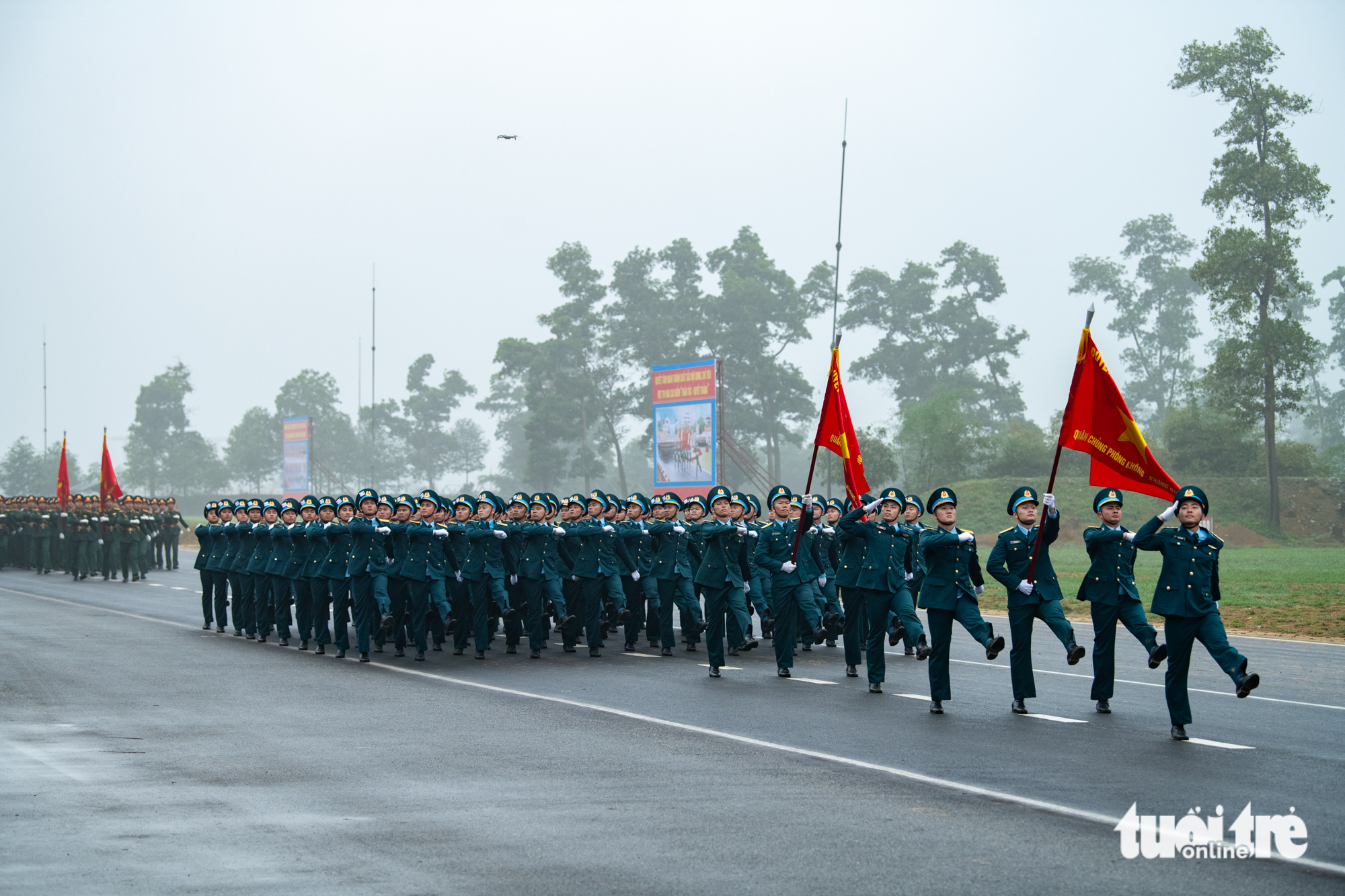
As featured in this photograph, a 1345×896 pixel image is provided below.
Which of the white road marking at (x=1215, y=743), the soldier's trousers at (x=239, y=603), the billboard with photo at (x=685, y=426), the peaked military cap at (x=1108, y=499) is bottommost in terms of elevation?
the white road marking at (x=1215, y=743)

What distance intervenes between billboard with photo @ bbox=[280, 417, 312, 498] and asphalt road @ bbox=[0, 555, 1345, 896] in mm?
53130

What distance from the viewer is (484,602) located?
1561 centimetres

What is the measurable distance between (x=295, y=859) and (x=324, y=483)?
93.7 metres

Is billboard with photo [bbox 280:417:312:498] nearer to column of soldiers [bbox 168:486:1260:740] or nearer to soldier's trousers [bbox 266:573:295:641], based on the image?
column of soldiers [bbox 168:486:1260:740]

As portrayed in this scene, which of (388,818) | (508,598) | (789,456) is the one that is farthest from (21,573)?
(789,456)

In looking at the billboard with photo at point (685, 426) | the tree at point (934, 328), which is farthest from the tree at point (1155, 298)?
the billboard with photo at point (685, 426)

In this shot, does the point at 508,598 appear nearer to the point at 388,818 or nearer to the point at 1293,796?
the point at 388,818

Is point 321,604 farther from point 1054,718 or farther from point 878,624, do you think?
point 1054,718

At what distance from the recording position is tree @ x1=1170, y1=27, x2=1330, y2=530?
4719cm

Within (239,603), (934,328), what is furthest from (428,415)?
(239,603)

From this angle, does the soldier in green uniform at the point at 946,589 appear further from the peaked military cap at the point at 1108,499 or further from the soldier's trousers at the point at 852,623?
the soldier's trousers at the point at 852,623

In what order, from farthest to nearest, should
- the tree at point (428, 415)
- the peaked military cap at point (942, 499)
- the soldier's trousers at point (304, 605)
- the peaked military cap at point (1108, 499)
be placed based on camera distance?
the tree at point (428, 415) < the soldier's trousers at point (304, 605) < the peaked military cap at point (942, 499) < the peaked military cap at point (1108, 499)

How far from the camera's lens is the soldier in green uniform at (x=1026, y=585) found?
1068 centimetres

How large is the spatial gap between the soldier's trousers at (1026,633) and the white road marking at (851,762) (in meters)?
1.14
